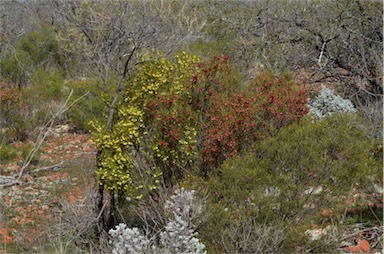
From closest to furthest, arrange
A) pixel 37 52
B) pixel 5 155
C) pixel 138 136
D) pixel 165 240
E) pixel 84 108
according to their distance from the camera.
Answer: pixel 165 240 → pixel 138 136 → pixel 5 155 → pixel 84 108 → pixel 37 52

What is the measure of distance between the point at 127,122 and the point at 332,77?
6486mm

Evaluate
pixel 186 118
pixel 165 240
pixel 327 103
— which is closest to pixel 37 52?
pixel 327 103

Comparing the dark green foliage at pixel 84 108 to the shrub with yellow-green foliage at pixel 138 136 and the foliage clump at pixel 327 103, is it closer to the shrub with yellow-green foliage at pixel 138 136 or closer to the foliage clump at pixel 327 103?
the foliage clump at pixel 327 103

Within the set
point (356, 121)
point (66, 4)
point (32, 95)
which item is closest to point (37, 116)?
point (32, 95)

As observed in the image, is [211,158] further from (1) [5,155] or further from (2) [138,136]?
(1) [5,155]

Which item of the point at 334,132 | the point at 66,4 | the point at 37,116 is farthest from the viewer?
the point at 37,116

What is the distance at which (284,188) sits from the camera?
4.48m

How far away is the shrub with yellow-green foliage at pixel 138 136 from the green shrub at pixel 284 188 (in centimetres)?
88

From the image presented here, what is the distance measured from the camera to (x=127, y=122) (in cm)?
545

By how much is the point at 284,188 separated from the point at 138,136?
1689 mm

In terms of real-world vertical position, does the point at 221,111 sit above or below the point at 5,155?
above

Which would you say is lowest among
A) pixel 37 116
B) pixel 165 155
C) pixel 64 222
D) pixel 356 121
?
pixel 37 116

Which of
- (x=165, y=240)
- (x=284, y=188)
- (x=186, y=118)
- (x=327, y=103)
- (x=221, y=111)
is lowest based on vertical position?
(x=327, y=103)

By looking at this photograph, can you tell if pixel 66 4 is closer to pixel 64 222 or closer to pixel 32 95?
pixel 64 222
